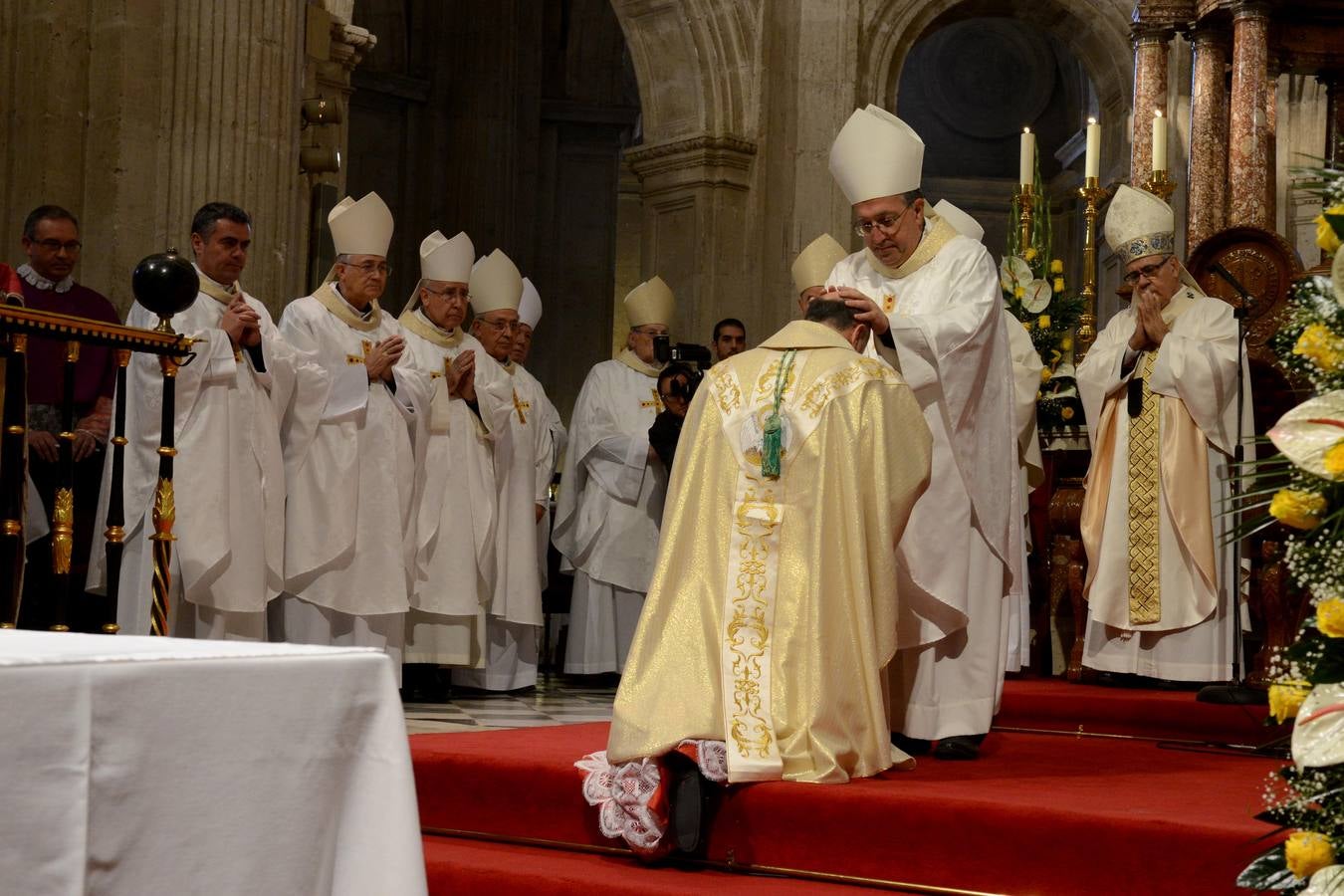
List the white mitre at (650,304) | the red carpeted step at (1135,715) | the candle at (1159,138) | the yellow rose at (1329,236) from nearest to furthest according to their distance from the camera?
the yellow rose at (1329,236)
the red carpeted step at (1135,715)
the candle at (1159,138)
the white mitre at (650,304)

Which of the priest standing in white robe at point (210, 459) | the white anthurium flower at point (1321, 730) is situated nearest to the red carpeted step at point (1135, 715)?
the priest standing in white robe at point (210, 459)

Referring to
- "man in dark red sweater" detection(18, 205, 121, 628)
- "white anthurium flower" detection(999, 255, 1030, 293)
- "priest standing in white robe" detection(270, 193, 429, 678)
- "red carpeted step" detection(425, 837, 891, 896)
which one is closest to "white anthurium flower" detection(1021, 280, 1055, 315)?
"white anthurium flower" detection(999, 255, 1030, 293)

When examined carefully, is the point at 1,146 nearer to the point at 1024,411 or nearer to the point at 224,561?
the point at 224,561

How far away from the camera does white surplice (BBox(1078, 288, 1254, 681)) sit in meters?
6.71

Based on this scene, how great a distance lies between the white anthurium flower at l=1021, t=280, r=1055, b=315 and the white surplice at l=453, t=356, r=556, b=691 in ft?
8.60

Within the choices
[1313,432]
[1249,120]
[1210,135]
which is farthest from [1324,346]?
[1210,135]

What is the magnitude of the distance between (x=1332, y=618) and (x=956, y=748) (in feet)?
7.99

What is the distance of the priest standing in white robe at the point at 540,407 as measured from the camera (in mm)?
9414

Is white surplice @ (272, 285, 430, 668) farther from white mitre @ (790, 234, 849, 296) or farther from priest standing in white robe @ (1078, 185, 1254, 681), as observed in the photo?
priest standing in white robe @ (1078, 185, 1254, 681)

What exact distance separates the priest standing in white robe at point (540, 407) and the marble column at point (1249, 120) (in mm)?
4176

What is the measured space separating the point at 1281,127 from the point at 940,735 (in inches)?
337

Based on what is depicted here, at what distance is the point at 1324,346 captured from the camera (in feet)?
8.82

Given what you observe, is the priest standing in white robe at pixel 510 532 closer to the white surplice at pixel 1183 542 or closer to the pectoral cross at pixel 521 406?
the pectoral cross at pixel 521 406

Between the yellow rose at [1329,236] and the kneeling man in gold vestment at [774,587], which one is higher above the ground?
the yellow rose at [1329,236]
